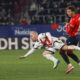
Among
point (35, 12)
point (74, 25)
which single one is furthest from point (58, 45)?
point (35, 12)

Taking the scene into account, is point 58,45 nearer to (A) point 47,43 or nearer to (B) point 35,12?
(A) point 47,43

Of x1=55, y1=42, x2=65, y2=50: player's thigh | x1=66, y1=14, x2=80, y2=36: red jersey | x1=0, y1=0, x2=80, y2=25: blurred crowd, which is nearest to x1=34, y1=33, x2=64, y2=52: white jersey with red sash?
x1=55, y1=42, x2=65, y2=50: player's thigh

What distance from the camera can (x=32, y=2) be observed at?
86.9 feet

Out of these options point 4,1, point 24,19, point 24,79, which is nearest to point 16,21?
point 24,19

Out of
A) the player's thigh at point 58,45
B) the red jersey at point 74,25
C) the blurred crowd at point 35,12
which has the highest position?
the red jersey at point 74,25

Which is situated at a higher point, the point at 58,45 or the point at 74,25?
the point at 74,25

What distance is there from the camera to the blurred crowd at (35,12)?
2517 cm

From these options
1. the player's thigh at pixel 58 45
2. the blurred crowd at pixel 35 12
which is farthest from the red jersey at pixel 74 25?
the blurred crowd at pixel 35 12

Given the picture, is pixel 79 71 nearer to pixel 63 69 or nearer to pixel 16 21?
pixel 63 69

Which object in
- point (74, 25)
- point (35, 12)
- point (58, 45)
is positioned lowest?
point (35, 12)

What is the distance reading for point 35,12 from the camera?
25797mm

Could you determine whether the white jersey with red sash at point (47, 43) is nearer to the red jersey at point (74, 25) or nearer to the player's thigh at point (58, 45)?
the player's thigh at point (58, 45)

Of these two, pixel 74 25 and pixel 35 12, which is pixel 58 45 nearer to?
pixel 74 25

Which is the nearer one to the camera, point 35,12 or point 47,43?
point 47,43
